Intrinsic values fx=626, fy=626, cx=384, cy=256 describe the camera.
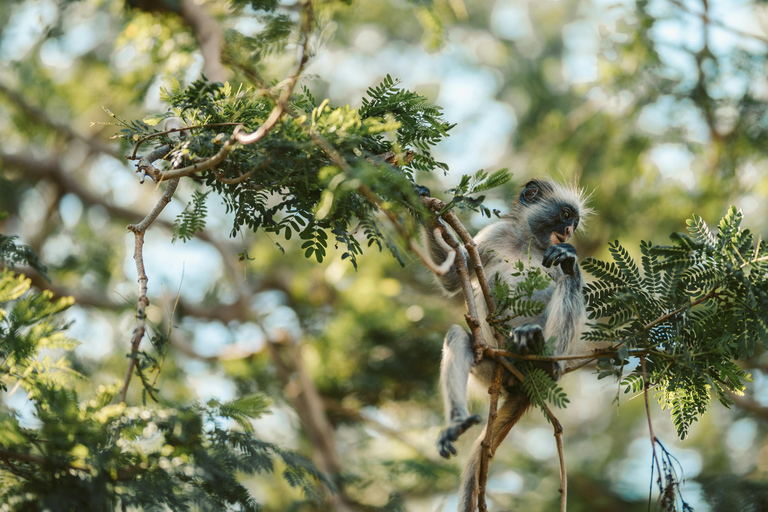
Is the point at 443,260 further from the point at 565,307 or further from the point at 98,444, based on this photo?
the point at 98,444

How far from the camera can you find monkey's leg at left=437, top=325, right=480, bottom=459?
11.5 feet

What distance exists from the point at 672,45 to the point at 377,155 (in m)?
6.27

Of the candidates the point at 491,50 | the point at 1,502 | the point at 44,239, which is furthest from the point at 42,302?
the point at 491,50

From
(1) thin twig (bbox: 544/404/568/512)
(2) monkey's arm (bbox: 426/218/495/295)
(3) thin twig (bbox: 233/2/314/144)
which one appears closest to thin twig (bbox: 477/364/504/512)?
(1) thin twig (bbox: 544/404/568/512)

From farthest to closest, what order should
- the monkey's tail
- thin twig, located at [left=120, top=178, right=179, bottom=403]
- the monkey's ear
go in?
1. the monkey's ear
2. the monkey's tail
3. thin twig, located at [left=120, top=178, right=179, bottom=403]

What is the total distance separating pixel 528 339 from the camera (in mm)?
3717

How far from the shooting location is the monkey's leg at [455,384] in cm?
352

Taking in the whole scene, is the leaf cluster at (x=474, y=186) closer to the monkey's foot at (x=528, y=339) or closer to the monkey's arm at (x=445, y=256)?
the monkey's foot at (x=528, y=339)

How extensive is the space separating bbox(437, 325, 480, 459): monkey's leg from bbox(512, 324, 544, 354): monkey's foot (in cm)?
36

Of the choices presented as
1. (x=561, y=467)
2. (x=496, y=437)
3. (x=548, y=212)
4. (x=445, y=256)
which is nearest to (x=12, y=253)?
(x=445, y=256)

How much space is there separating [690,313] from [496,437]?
1.69 meters

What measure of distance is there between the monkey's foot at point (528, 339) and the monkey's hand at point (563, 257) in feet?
Answer: 2.23

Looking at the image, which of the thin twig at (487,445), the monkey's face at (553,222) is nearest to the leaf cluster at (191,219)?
the thin twig at (487,445)

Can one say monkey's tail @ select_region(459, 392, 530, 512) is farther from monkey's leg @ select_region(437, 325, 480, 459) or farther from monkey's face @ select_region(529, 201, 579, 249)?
monkey's face @ select_region(529, 201, 579, 249)
